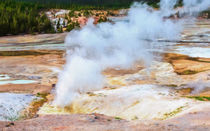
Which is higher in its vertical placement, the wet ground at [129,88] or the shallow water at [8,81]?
the wet ground at [129,88]

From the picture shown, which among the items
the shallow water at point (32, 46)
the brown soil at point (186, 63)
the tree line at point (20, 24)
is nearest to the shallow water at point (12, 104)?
the brown soil at point (186, 63)

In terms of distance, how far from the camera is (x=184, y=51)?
27.2m

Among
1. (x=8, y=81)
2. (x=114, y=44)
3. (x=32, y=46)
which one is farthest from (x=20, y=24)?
(x=8, y=81)

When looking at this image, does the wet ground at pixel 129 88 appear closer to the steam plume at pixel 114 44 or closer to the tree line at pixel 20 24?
the steam plume at pixel 114 44

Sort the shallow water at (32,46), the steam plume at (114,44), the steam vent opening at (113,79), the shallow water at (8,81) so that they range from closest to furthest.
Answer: the steam vent opening at (113,79) → the shallow water at (8,81) → the steam plume at (114,44) → the shallow water at (32,46)

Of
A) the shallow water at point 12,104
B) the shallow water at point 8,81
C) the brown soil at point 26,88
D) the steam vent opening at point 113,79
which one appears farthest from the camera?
the shallow water at point 8,81

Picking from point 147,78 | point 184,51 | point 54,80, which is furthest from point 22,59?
point 184,51

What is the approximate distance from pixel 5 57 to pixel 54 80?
9425 mm

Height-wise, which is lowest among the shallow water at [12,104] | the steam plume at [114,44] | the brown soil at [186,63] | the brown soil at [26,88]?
the brown soil at [26,88]

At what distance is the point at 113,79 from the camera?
18.3m

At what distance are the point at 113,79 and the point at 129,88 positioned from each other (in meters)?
3.20

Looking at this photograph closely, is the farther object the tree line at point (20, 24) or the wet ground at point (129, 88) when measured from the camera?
the tree line at point (20, 24)

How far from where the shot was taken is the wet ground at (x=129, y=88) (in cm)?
1121

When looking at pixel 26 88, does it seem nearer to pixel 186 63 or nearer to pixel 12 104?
pixel 12 104
